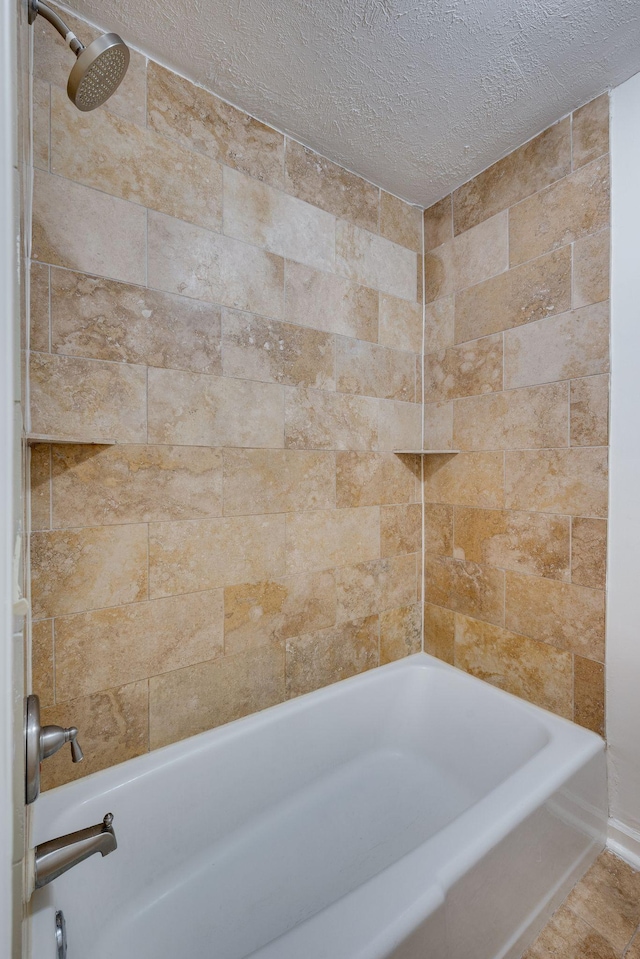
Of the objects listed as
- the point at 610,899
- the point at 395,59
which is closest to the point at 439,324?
the point at 395,59

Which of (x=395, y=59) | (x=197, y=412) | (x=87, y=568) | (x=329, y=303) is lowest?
(x=87, y=568)

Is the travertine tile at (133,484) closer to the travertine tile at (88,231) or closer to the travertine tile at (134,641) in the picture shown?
the travertine tile at (134,641)

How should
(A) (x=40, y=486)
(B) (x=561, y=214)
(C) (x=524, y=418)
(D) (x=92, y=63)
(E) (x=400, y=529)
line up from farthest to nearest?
(E) (x=400, y=529), (C) (x=524, y=418), (B) (x=561, y=214), (A) (x=40, y=486), (D) (x=92, y=63)

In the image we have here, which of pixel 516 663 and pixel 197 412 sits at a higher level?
pixel 197 412

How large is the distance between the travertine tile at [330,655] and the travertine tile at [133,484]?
0.65m

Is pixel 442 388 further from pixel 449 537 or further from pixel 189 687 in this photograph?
pixel 189 687

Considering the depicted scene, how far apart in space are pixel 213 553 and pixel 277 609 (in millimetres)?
345

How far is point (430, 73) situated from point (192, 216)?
867 millimetres

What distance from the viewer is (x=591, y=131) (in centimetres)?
150

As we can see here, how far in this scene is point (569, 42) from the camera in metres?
1.29

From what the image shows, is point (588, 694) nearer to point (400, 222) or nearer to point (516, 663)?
point (516, 663)

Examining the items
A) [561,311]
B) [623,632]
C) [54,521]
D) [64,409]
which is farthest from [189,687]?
[561,311]

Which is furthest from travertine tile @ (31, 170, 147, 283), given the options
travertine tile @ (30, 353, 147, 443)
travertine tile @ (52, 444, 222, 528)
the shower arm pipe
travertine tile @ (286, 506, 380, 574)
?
travertine tile @ (286, 506, 380, 574)

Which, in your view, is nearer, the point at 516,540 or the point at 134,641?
the point at 134,641
